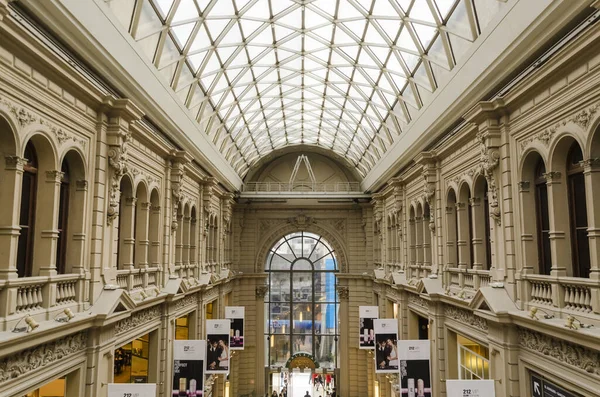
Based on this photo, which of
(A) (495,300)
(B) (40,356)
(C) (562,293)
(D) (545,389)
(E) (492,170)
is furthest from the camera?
(E) (492,170)

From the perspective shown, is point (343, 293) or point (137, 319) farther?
point (343, 293)

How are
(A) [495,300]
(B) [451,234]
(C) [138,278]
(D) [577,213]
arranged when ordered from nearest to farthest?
(D) [577,213] < (A) [495,300] < (C) [138,278] < (B) [451,234]

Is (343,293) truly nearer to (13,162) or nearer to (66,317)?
(66,317)

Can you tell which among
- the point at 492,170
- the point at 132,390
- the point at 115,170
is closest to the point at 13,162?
the point at 115,170

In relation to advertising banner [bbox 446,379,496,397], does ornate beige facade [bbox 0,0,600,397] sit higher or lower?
higher

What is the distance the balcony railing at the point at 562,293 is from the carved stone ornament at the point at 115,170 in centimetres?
1003

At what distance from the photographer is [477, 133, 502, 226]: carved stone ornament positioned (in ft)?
39.1

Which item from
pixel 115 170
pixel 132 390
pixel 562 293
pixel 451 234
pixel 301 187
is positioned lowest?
pixel 132 390

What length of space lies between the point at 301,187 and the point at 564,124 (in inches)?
1101

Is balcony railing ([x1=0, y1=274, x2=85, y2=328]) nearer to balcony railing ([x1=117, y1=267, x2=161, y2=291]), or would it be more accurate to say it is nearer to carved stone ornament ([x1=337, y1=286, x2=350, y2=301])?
balcony railing ([x1=117, y1=267, x2=161, y2=291])

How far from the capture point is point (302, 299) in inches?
1478

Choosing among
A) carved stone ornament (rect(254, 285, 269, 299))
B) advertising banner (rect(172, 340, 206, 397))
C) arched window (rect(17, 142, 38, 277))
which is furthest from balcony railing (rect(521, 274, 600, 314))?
carved stone ornament (rect(254, 285, 269, 299))

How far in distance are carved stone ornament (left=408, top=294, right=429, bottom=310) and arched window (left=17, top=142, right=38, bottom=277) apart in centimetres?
1351

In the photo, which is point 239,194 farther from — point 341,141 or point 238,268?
point 341,141
